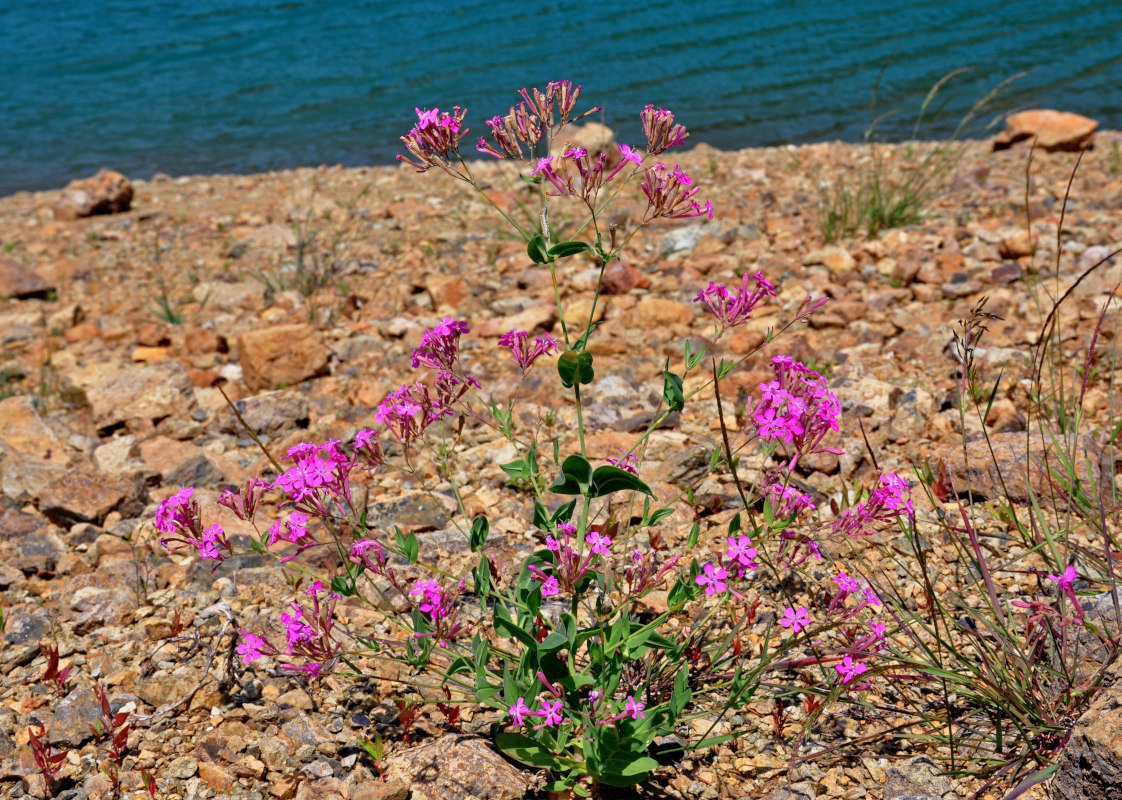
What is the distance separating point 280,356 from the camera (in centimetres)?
514

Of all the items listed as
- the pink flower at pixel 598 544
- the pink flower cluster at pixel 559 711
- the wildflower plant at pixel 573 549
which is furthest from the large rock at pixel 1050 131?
the pink flower cluster at pixel 559 711

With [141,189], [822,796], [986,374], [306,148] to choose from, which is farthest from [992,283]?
[306,148]

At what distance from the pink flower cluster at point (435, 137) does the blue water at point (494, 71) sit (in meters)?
10.8

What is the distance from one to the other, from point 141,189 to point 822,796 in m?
11.8

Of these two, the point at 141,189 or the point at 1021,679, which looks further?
the point at 141,189

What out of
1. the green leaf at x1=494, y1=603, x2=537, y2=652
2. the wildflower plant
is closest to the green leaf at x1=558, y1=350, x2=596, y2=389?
the wildflower plant

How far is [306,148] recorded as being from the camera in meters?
15.0

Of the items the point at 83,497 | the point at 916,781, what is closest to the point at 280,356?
the point at 83,497

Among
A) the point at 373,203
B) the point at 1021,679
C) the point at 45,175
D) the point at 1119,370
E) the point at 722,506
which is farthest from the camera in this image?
the point at 45,175

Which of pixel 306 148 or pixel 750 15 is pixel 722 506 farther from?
pixel 750 15

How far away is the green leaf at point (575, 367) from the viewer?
2.27 metres

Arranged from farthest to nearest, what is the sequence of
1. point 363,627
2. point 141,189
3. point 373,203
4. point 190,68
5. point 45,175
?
point 190,68 < point 45,175 < point 141,189 < point 373,203 < point 363,627

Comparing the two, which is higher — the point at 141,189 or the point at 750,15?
the point at 750,15

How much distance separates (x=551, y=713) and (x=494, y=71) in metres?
17.6
